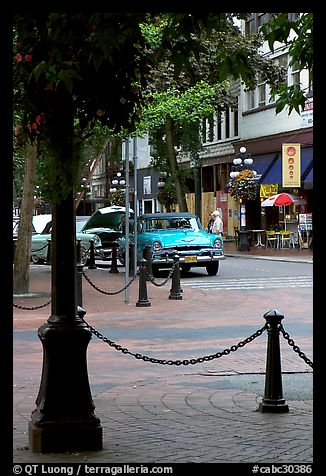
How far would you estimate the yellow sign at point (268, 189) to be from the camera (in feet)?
137

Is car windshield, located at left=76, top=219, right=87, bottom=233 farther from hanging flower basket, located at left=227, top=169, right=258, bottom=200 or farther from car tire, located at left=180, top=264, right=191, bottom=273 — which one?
car tire, located at left=180, top=264, right=191, bottom=273

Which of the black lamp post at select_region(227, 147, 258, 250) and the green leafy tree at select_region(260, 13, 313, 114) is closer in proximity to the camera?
the green leafy tree at select_region(260, 13, 313, 114)

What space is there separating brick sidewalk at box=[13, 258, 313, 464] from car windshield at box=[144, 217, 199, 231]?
374 inches

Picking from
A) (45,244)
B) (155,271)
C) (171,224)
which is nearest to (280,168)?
(45,244)

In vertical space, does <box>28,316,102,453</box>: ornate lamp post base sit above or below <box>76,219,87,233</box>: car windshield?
below

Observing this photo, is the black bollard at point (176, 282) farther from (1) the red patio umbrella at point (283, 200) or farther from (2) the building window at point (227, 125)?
(2) the building window at point (227, 125)

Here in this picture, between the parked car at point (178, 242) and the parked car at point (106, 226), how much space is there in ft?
21.2

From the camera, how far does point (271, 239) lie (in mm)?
41156

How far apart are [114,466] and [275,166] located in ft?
123

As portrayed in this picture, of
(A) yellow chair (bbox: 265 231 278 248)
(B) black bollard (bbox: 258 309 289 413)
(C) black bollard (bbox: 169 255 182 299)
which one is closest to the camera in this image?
(B) black bollard (bbox: 258 309 289 413)

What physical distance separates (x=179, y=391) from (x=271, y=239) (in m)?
32.9

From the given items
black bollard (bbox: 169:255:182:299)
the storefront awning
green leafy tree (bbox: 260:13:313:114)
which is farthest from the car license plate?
green leafy tree (bbox: 260:13:313:114)

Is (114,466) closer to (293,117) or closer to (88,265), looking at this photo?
(88,265)

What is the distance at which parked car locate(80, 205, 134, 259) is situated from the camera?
33.0 metres
